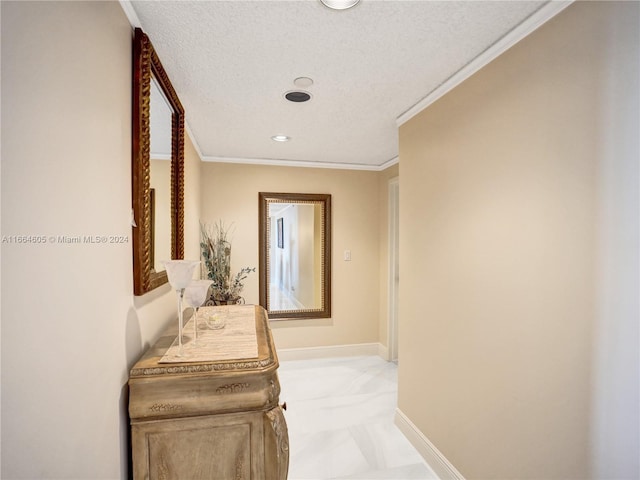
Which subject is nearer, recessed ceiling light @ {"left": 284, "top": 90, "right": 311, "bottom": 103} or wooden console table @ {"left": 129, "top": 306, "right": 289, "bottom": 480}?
wooden console table @ {"left": 129, "top": 306, "right": 289, "bottom": 480}

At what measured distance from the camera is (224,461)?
1.15 metres

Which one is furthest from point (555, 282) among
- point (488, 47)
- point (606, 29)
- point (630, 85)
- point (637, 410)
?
point (488, 47)

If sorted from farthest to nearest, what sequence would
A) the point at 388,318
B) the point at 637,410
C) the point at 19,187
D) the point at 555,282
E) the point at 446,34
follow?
the point at 388,318 → the point at 446,34 → the point at 555,282 → the point at 637,410 → the point at 19,187

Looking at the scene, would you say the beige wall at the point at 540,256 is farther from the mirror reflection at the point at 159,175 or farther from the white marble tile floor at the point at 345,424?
the mirror reflection at the point at 159,175

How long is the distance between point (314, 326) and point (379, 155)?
2.11 metres

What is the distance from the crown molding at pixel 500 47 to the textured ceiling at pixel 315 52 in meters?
0.03

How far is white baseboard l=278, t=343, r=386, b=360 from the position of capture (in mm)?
3871

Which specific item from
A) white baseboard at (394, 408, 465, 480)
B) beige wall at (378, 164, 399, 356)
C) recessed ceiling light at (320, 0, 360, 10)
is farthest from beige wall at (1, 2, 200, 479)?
beige wall at (378, 164, 399, 356)

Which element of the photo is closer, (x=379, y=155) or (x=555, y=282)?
(x=555, y=282)

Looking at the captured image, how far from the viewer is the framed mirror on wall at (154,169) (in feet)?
4.13

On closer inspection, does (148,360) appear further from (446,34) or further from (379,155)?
(379,155)

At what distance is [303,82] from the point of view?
1.88m

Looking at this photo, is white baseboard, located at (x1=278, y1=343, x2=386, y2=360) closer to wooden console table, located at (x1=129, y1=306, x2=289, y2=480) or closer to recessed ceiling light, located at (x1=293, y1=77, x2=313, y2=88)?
wooden console table, located at (x1=129, y1=306, x2=289, y2=480)

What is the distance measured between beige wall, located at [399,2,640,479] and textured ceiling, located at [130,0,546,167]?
0.22 meters
